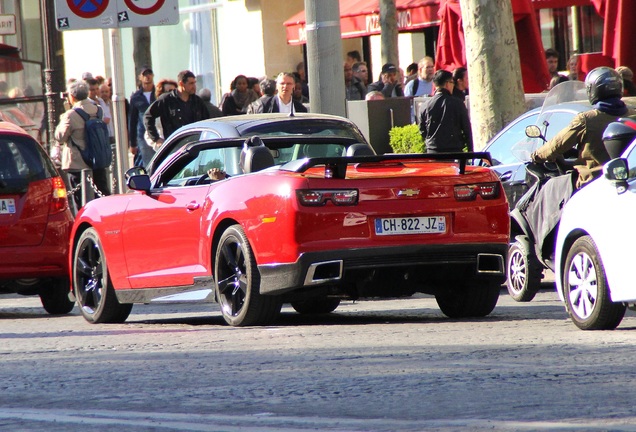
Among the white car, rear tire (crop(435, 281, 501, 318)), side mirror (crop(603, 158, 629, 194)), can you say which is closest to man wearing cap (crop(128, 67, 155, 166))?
rear tire (crop(435, 281, 501, 318))

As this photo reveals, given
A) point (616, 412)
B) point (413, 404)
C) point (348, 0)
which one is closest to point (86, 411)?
point (413, 404)

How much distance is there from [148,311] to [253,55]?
862 inches

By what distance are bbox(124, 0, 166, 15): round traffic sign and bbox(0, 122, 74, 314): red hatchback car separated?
3.07 meters

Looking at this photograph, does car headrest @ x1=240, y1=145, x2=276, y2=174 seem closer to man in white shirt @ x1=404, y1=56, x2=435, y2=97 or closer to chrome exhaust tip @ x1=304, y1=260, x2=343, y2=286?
chrome exhaust tip @ x1=304, y1=260, x2=343, y2=286

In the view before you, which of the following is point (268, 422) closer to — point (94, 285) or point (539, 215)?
point (539, 215)

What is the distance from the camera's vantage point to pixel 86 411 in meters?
6.88

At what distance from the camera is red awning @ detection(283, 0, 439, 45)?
2822 cm

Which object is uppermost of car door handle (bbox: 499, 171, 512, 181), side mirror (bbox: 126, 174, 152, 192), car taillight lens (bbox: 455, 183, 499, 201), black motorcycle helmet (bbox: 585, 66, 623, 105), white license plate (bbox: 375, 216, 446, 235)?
black motorcycle helmet (bbox: 585, 66, 623, 105)

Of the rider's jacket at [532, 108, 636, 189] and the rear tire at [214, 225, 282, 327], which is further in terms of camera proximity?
the rider's jacket at [532, 108, 636, 189]

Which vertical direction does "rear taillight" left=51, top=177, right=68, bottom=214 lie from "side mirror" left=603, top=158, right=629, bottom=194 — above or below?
below

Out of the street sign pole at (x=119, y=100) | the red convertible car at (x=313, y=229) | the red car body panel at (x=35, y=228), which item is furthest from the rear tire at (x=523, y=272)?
the street sign pole at (x=119, y=100)

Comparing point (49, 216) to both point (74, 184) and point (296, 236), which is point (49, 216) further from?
point (74, 184)

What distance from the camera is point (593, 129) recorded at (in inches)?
413

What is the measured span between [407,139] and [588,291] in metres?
9.55
